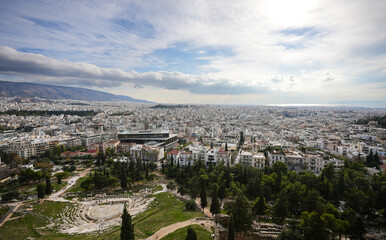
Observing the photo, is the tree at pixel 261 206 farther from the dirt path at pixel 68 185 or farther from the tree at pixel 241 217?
the dirt path at pixel 68 185

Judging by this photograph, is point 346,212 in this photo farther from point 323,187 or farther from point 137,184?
point 137,184

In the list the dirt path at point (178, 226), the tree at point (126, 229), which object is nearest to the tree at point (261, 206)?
the dirt path at point (178, 226)

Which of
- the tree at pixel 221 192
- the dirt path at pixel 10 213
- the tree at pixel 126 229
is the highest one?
the tree at pixel 126 229

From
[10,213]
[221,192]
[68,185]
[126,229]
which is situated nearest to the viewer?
[126,229]

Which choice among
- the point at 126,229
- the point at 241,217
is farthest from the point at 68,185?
the point at 241,217

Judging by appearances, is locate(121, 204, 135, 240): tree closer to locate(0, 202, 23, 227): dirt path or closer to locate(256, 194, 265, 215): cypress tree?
locate(256, 194, 265, 215): cypress tree

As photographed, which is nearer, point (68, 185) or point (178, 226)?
point (178, 226)

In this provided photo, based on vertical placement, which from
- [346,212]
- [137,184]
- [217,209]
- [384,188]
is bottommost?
[137,184]

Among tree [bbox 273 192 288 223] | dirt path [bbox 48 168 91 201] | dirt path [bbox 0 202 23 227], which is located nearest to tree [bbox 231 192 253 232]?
tree [bbox 273 192 288 223]

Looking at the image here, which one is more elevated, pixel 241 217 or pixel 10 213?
pixel 241 217

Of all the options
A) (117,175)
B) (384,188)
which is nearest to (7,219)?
(117,175)

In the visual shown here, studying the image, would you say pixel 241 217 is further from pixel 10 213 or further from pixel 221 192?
pixel 10 213
